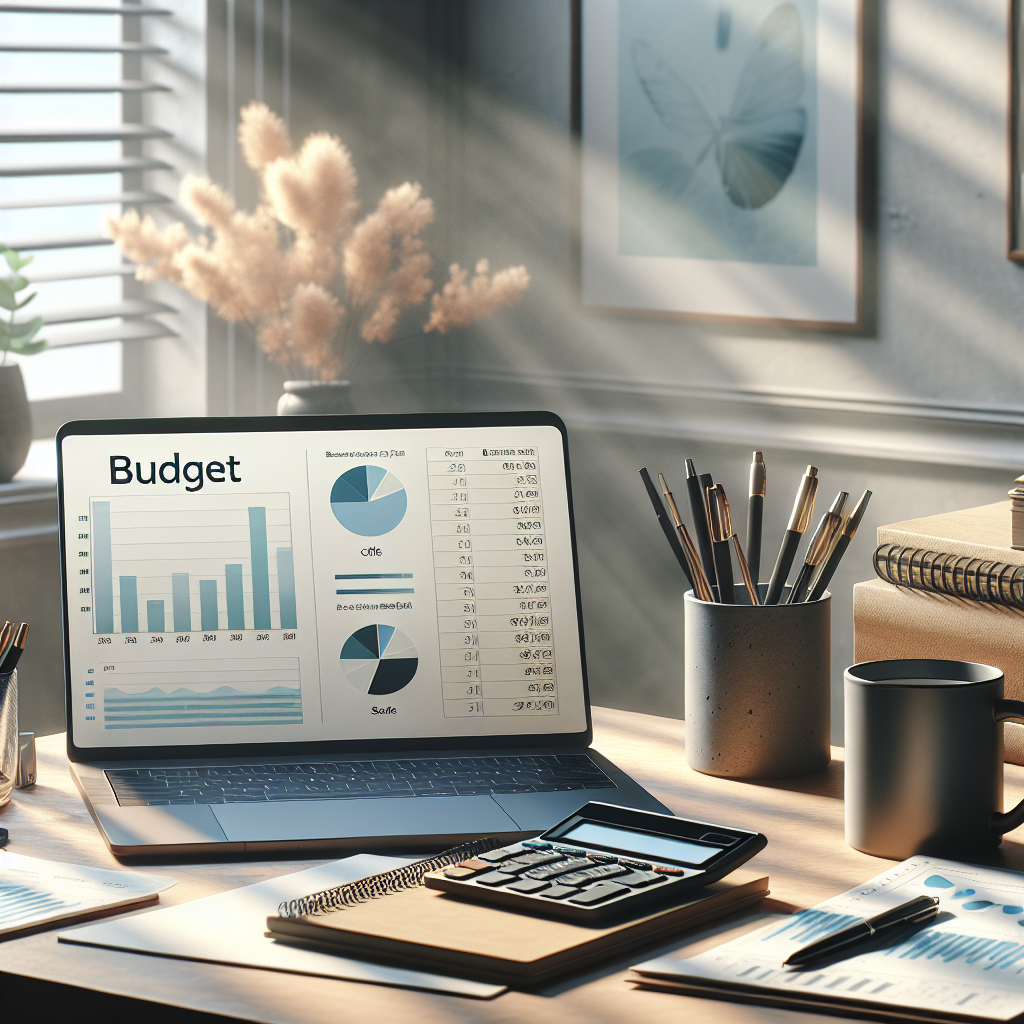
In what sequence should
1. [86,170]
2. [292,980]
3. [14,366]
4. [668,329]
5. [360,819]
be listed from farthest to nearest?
[668,329]
[86,170]
[14,366]
[360,819]
[292,980]

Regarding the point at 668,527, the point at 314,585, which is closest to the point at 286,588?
the point at 314,585

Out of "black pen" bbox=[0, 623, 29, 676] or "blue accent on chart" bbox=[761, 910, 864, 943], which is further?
"black pen" bbox=[0, 623, 29, 676]

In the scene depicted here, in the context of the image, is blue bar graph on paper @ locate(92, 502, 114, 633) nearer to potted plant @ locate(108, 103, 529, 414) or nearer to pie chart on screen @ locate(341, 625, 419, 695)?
pie chart on screen @ locate(341, 625, 419, 695)

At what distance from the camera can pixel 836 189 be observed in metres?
2.27

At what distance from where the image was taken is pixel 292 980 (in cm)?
70

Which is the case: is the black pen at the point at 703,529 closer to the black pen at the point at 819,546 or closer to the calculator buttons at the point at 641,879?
the black pen at the point at 819,546

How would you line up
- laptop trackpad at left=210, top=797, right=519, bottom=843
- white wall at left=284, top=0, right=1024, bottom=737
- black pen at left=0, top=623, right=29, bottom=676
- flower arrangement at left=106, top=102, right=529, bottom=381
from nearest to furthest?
laptop trackpad at left=210, top=797, right=519, bottom=843 → black pen at left=0, top=623, right=29, bottom=676 → flower arrangement at left=106, top=102, right=529, bottom=381 → white wall at left=284, top=0, right=1024, bottom=737

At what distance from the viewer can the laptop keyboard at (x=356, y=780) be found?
3.18ft

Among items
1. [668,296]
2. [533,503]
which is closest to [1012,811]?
[533,503]

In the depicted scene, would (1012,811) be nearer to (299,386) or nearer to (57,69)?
(299,386)

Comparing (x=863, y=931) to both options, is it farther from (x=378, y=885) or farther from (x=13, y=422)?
(x=13, y=422)

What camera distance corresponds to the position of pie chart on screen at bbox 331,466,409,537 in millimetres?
1106

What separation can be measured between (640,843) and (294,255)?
4.57ft

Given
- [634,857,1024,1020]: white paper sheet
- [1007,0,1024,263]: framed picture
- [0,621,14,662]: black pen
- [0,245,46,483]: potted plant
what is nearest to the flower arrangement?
[0,245,46,483]: potted plant
